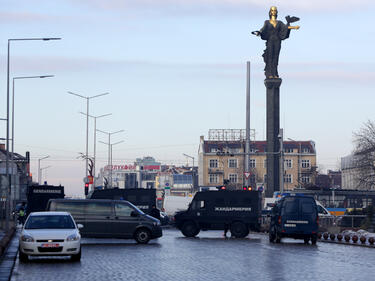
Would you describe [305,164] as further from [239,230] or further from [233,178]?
[239,230]

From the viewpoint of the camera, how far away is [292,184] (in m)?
162

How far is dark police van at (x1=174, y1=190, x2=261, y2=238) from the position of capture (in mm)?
40875

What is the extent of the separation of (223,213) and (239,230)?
44.8 inches

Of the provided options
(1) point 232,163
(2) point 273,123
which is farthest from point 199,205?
(1) point 232,163

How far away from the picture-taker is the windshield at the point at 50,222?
24.7m

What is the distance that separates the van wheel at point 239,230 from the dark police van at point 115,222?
743 cm

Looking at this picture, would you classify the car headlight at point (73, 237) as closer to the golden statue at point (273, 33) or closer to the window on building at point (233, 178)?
the golden statue at point (273, 33)

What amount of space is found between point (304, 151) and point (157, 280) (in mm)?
152840

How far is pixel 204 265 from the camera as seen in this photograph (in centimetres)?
2214

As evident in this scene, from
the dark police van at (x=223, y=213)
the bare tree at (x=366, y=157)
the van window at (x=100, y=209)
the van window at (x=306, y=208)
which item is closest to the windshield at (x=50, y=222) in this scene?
the van window at (x=100, y=209)

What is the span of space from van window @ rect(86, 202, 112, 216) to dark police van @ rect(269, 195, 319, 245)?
718cm

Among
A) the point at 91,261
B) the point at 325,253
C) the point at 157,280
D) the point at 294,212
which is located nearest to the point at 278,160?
the point at 294,212

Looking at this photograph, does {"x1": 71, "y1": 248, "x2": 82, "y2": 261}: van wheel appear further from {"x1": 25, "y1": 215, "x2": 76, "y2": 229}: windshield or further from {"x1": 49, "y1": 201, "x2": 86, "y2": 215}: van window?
{"x1": 49, "y1": 201, "x2": 86, "y2": 215}: van window

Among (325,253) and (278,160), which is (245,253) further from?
(278,160)
